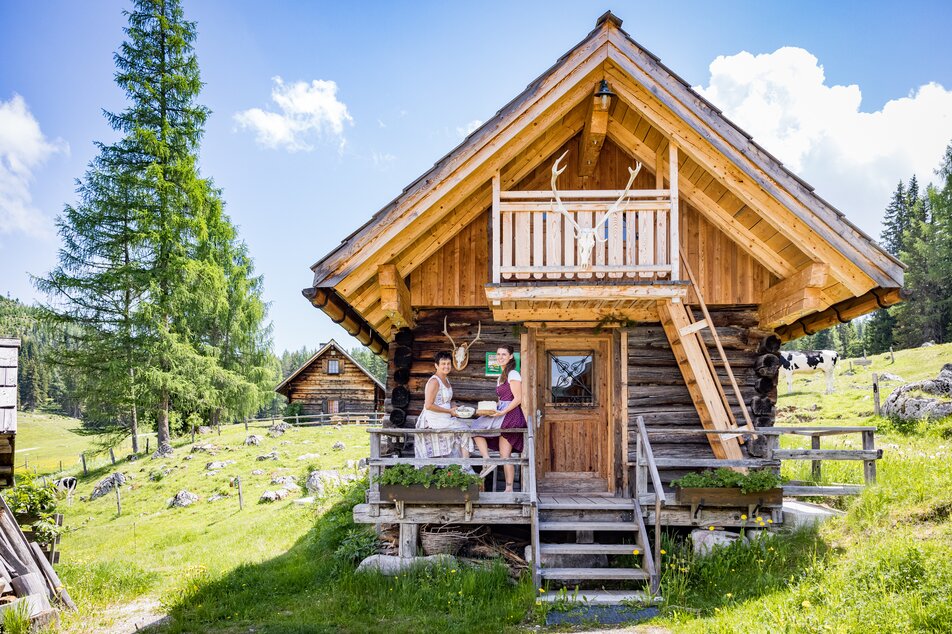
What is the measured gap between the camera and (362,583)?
23.8 feet

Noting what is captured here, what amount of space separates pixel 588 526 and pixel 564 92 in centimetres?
570

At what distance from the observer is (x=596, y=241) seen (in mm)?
7812

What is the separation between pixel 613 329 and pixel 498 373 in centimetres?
195

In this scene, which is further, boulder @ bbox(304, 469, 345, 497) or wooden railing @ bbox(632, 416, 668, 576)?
boulder @ bbox(304, 469, 345, 497)

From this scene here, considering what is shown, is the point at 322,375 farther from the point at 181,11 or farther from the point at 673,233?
the point at 673,233

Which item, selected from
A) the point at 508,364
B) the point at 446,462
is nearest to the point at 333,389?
the point at 508,364

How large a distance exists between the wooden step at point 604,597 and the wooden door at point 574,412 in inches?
96.4

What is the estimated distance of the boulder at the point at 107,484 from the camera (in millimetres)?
21375

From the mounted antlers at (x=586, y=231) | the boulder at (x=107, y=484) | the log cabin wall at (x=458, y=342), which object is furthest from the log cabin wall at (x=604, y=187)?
the boulder at (x=107, y=484)

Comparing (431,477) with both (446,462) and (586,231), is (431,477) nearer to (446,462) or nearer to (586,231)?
(446,462)

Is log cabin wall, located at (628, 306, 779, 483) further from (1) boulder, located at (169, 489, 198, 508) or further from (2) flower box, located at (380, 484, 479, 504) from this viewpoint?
(1) boulder, located at (169, 489, 198, 508)

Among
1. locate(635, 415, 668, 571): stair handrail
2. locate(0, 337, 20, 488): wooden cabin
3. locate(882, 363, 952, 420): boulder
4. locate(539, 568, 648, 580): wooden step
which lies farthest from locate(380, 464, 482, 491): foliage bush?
locate(882, 363, 952, 420): boulder

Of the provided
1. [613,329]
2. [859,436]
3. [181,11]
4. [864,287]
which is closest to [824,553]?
[864,287]

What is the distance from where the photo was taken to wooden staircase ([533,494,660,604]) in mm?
6711
